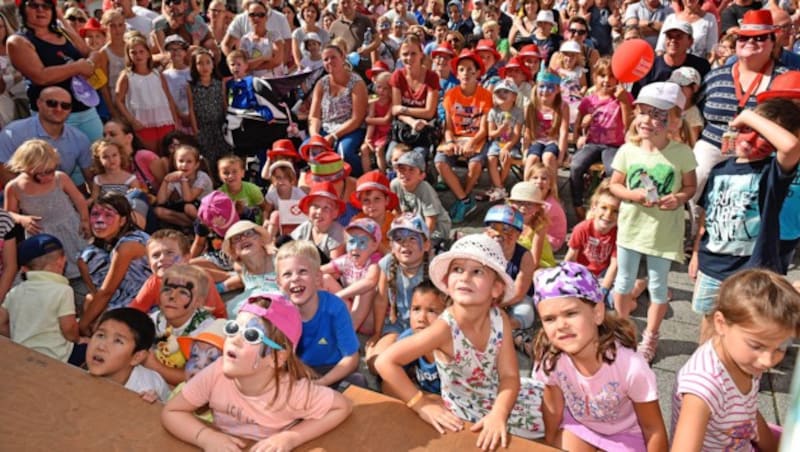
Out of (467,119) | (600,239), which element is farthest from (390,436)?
(467,119)

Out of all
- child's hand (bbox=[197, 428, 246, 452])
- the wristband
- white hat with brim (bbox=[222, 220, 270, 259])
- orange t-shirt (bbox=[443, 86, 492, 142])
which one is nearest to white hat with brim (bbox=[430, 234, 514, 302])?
the wristband

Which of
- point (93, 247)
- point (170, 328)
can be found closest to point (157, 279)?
point (170, 328)

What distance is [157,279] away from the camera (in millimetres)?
4207

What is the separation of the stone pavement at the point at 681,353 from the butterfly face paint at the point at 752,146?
4.54ft

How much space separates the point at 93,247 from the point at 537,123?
14.0 feet

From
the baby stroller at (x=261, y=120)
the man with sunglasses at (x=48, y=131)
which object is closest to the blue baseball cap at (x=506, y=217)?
the baby stroller at (x=261, y=120)

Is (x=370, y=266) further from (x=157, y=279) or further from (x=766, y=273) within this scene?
(x=766, y=273)

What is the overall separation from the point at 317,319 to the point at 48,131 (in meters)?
3.70

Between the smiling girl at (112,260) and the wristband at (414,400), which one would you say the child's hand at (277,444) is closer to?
the wristband at (414,400)

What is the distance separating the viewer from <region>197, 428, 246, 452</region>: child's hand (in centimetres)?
219

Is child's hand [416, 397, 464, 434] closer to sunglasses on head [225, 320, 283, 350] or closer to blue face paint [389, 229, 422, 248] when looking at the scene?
sunglasses on head [225, 320, 283, 350]

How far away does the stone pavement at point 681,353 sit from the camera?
3773mm

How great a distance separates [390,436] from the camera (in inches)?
86.0

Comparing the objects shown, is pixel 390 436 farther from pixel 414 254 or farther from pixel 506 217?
pixel 506 217
